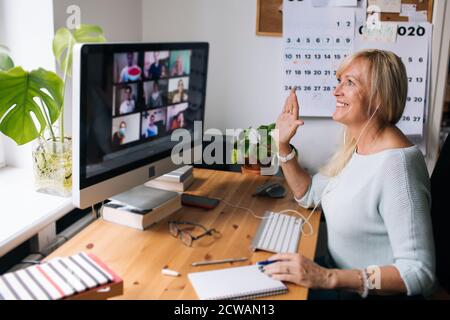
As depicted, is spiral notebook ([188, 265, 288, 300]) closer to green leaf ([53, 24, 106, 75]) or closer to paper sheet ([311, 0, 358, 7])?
green leaf ([53, 24, 106, 75])

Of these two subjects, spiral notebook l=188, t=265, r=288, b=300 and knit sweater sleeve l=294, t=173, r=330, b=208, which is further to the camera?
knit sweater sleeve l=294, t=173, r=330, b=208

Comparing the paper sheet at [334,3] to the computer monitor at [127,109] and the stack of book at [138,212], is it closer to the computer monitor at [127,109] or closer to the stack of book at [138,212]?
the computer monitor at [127,109]

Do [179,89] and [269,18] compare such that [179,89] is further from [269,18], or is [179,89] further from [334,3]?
[334,3]

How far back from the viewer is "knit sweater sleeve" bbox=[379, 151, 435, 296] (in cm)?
124

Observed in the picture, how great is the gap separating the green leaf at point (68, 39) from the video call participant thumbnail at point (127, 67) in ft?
0.68

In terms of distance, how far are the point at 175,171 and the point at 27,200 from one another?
54 centimetres

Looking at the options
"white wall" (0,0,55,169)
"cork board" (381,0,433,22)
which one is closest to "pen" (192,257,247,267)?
"white wall" (0,0,55,169)

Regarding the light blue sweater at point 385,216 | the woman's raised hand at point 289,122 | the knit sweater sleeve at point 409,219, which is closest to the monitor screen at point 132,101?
the woman's raised hand at point 289,122

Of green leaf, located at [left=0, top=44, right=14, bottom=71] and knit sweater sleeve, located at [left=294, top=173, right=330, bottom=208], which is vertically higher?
green leaf, located at [left=0, top=44, right=14, bottom=71]

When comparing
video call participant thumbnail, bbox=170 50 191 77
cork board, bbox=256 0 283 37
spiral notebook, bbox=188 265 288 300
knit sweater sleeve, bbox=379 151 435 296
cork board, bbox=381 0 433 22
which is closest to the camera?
spiral notebook, bbox=188 265 288 300

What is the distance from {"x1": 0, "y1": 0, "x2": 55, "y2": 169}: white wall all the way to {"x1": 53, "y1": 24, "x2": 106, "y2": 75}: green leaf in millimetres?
73

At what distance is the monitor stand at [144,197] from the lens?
4.99ft
